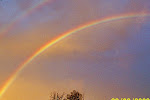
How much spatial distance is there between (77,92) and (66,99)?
3130 millimetres

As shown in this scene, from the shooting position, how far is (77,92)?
65.7 meters

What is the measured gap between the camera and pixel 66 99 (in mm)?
66688

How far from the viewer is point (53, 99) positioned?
68938mm

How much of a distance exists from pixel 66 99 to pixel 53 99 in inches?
150

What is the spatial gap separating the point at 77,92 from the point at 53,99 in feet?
22.0
